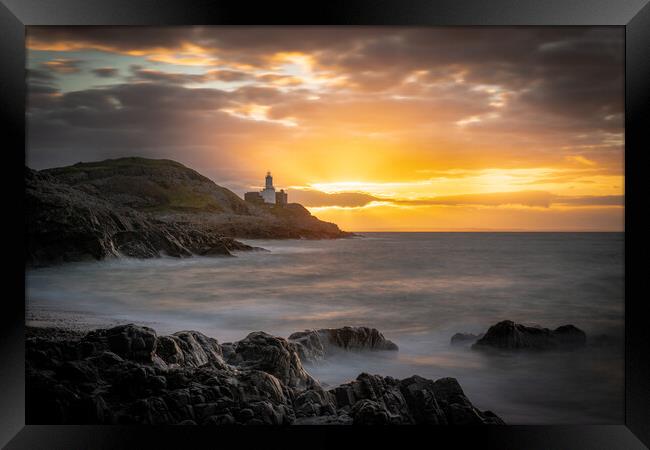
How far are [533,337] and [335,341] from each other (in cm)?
128

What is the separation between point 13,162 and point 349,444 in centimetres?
260

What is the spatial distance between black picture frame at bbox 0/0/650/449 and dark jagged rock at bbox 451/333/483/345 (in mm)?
584

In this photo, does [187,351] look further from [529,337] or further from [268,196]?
[529,337]

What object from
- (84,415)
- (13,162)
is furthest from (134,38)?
(84,415)

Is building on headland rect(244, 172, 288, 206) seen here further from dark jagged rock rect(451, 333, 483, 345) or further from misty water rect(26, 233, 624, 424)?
dark jagged rock rect(451, 333, 483, 345)

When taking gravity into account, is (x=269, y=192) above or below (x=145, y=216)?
above

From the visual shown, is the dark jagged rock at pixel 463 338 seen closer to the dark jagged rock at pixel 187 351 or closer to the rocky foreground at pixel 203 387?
the rocky foreground at pixel 203 387

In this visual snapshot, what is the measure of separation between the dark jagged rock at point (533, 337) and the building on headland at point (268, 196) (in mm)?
1694

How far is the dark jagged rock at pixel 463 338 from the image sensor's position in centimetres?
336

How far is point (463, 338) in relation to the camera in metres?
3.40

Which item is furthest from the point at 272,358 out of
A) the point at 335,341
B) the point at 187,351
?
the point at 187,351

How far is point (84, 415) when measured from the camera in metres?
3.07

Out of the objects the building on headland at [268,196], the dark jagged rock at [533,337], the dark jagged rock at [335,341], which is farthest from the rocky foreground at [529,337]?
the building on headland at [268,196]

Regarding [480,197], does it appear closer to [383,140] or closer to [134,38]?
[383,140]
